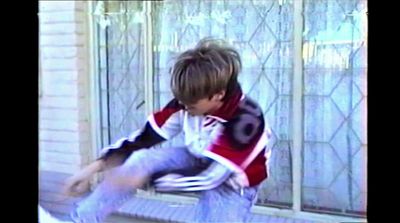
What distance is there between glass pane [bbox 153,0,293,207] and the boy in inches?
1.4

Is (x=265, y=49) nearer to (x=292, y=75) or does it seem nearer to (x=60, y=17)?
(x=292, y=75)

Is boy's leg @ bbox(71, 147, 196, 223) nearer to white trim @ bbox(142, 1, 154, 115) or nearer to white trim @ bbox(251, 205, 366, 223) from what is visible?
white trim @ bbox(142, 1, 154, 115)

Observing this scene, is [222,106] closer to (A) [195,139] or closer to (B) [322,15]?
(A) [195,139]

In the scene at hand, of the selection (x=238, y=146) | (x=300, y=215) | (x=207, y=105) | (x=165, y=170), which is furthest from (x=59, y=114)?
(x=300, y=215)

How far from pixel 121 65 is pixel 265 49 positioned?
22.5 inches

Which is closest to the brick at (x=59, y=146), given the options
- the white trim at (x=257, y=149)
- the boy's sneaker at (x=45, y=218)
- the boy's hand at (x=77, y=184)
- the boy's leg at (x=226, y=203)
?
the boy's hand at (x=77, y=184)

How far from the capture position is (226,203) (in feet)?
6.64

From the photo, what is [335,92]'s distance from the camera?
6.30ft

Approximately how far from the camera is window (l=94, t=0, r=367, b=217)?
74.8 inches

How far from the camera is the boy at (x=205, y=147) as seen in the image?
197 centimetres

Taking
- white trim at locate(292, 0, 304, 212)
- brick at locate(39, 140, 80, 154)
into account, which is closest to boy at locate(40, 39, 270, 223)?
white trim at locate(292, 0, 304, 212)

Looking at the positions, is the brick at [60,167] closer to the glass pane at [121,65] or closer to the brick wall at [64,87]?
the brick wall at [64,87]

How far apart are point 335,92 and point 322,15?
27 centimetres
